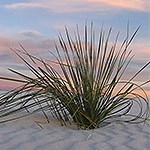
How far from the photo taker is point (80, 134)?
3.37 meters

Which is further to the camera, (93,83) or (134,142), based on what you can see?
(93,83)

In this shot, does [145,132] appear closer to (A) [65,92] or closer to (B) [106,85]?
(B) [106,85]

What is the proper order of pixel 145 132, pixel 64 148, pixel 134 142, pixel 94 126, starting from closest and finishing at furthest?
pixel 64 148 < pixel 134 142 < pixel 145 132 < pixel 94 126

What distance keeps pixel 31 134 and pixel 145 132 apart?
1072 millimetres

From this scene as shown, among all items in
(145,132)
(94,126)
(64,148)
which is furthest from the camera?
(94,126)

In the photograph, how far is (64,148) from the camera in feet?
9.81

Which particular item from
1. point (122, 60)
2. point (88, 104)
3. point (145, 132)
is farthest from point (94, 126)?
point (122, 60)

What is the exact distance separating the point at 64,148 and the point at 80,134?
0.41 m

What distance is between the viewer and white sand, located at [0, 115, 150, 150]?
9.98 ft

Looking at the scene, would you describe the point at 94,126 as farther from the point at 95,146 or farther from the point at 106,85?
the point at 95,146

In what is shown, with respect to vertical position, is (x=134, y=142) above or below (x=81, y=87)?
below

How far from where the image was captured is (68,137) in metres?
3.26

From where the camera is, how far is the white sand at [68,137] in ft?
9.98

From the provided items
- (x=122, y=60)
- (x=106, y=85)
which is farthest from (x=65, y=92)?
(x=122, y=60)
